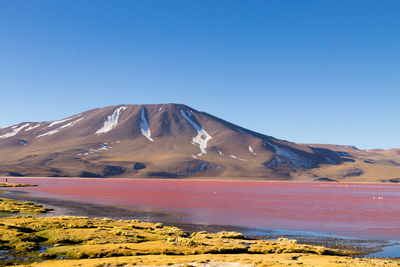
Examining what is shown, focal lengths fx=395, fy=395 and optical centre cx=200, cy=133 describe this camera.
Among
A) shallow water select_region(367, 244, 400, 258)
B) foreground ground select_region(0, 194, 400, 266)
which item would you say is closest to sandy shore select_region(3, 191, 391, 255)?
shallow water select_region(367, 244, 400, 258)

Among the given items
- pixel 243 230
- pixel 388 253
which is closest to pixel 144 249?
A: pixel 243 230

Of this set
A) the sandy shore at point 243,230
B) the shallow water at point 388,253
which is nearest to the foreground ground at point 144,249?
the shallow water at point 388,253

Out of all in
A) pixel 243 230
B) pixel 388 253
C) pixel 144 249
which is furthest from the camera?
pixel 243 230

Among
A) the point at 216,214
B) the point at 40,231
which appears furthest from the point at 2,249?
the point at 216,214

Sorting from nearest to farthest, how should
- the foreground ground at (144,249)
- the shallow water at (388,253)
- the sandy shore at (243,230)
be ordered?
the foreground ground at (144,249) → the shallow water at (388,253) → the sandy shore at (243,230)

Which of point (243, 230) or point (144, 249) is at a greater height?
point (144, 249)

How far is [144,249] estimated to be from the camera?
2659 cm

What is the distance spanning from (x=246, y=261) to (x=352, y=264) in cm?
599

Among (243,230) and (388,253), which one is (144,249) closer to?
(243,230)

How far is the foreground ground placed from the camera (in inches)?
891

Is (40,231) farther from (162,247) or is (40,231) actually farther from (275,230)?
(275,230)

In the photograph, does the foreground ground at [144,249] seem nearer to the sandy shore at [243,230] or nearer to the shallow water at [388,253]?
the shallow water at [388,253]

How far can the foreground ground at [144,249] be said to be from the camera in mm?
22641

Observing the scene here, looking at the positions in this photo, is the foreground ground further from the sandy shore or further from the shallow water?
the sandy shore
